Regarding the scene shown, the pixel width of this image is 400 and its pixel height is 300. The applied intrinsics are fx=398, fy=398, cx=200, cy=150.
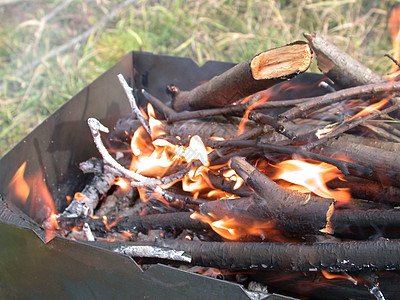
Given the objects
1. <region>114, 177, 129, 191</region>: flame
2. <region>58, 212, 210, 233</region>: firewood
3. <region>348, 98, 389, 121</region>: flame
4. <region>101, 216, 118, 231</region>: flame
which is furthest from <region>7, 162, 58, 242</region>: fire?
<region>348, 98, 389, 121</region>: flame

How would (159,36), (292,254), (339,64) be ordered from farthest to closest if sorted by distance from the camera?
(159,36)
(339,64)
(292,254)

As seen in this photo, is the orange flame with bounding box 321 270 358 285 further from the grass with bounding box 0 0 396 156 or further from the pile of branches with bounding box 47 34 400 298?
the grass with bounding box 0 0 396 156

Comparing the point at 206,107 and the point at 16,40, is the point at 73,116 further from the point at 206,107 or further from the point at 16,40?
the point at 16,40

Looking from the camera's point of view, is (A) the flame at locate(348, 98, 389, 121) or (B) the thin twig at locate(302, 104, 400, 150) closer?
(B) the thin twig at locate(302, 104, 400, 150)

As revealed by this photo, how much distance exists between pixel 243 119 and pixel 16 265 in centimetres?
106

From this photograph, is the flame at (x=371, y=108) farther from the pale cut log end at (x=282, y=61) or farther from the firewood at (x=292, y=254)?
the firewood at (x=292, y=254)

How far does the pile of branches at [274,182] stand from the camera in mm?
1215

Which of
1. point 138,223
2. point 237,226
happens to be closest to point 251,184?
point 237,226

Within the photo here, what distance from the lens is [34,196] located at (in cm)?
178

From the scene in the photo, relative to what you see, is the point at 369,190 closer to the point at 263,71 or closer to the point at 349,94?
the point at 349,94

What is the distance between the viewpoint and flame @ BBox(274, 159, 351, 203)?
4.69 feet

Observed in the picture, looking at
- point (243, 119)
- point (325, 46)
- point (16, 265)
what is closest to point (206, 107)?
point (243, 119)

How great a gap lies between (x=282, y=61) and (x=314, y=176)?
1.41 feet

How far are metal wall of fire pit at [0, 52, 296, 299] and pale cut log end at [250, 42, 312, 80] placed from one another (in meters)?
0.73
